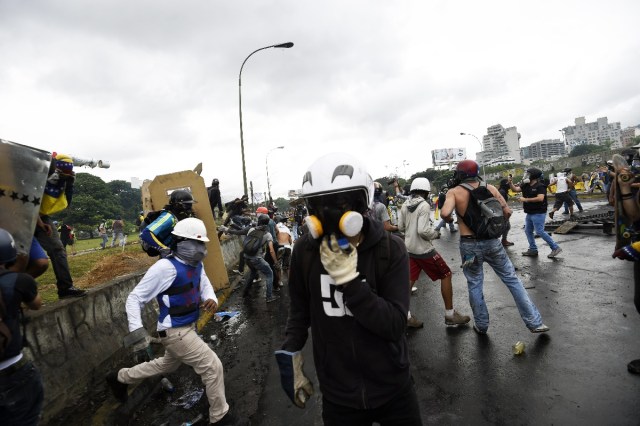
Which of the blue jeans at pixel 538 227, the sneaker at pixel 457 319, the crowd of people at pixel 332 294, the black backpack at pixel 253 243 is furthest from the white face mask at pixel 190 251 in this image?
the blue jeans at pixel 538 227

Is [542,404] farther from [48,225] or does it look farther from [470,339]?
[48,225]

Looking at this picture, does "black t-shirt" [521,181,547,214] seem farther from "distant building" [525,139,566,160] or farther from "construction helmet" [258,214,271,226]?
"distant building" [525,139,566,160]

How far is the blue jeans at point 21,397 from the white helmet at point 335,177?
2.17 metres

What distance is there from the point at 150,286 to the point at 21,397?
103 cm

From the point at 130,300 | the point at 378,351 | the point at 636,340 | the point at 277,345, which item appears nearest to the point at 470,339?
the point at 636,340

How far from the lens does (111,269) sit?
7.39 meters

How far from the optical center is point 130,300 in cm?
281

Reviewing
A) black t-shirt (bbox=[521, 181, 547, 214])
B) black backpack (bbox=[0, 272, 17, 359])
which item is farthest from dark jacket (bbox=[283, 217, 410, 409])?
black t-shirt (bbox=[521, 181, 547, 214])

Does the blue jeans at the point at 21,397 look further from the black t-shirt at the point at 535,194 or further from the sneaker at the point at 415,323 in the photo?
the black t-shirt at the point at 535,194

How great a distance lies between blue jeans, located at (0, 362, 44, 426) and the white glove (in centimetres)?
217

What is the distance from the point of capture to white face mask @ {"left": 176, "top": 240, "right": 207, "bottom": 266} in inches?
118

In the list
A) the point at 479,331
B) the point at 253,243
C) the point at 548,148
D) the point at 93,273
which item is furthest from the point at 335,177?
the point at 548,148

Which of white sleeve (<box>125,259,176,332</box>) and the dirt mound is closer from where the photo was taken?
white sleeve (<box>125,259,176,332</box>)

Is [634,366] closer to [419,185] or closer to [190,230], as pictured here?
[419,185]
